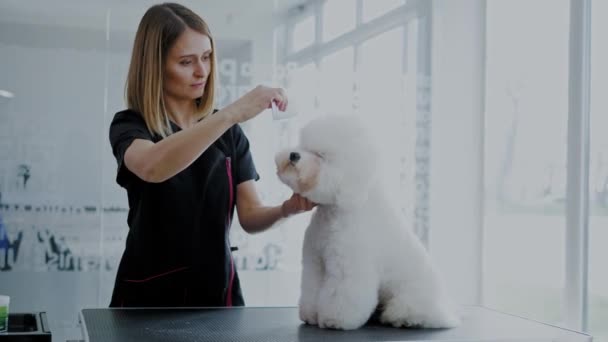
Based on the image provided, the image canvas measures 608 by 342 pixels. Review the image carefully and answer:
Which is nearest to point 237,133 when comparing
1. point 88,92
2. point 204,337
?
point 204,337

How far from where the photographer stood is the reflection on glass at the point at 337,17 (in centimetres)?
329

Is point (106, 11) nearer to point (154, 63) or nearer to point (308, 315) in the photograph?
point (154, 63)

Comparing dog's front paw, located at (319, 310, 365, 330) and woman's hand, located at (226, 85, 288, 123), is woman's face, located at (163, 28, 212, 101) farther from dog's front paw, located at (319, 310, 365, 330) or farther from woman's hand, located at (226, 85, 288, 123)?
dog's front paw, located at (319, 310, 365, 330)

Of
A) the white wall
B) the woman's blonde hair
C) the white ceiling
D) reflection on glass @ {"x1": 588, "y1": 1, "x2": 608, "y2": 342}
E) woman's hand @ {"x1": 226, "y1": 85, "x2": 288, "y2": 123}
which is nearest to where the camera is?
woman's hand @ {"x1": 226, "y1": 85, "x2": 288, "y2": 123}

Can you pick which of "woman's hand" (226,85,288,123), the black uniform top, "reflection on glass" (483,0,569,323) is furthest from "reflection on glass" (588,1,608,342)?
"woman's hand" (226,85,288,123)

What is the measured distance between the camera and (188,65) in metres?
1.74

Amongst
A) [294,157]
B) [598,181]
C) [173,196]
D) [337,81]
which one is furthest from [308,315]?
[337,81]

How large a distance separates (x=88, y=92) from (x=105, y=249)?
625mm

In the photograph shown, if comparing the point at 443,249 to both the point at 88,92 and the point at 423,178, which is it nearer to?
the point at 423,178

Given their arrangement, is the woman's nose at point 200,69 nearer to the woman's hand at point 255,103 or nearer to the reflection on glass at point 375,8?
the woman's hand at point 255,103

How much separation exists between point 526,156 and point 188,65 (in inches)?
77.2

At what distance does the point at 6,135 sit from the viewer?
2896 mm

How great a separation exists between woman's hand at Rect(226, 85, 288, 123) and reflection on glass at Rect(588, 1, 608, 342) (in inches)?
61.4

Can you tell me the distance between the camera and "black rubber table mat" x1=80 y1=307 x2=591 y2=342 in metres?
1.35
